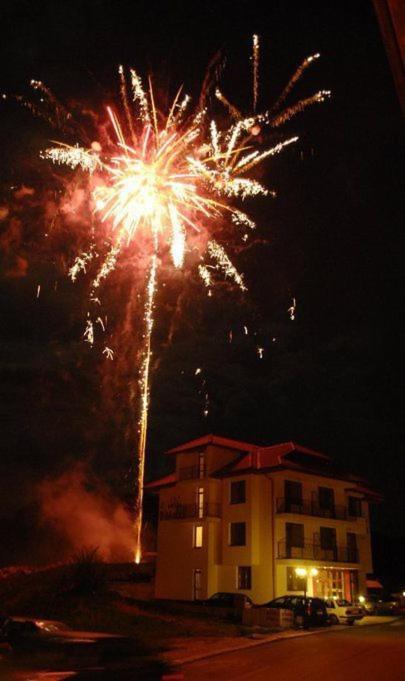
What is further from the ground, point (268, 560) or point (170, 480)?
point (170, 480)

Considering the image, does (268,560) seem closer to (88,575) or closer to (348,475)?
(348,475)

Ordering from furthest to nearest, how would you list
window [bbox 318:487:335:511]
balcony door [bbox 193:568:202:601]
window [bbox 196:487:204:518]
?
window [bbox 318:487:335:511]
window [bbox 196:487:204:518]
balcony door [bbox 193:568:202:601]

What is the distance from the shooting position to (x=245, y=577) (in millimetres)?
34625

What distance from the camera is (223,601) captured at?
29.5m

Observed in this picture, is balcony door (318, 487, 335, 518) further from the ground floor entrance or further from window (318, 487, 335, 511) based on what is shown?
the ground floor entrance

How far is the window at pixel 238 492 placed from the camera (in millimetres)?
36219

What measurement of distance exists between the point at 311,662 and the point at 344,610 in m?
18.5

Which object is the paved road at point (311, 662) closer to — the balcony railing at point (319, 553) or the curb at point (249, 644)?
the curb at point (249, 644)

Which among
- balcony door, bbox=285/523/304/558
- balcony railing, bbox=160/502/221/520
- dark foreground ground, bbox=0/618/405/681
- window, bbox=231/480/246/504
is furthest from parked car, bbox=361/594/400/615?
dark foreground ground, bbox=0/618/405/681

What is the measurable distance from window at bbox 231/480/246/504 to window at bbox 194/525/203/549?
2.99 m

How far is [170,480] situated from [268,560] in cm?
929

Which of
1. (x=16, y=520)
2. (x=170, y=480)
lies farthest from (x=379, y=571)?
(x=16, y=520)

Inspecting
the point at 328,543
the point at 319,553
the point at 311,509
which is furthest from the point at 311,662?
the point at 328,543

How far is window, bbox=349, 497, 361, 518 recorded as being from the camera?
132ft
